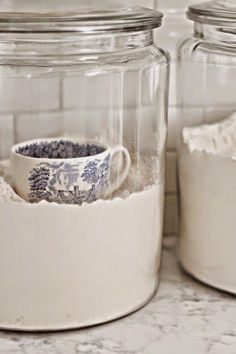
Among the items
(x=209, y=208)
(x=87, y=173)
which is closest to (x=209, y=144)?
(x=209, y=208)

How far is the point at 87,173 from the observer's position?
801 mm

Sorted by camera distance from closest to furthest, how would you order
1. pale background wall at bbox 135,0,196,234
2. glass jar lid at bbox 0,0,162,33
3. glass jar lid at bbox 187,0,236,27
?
glass jar lid at bbox 0,0,162,33 → glass jar lid at bbox 187,0,236,27 → pale background wall at bbox 135,0,196,234

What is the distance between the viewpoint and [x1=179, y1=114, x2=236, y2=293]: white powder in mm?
862

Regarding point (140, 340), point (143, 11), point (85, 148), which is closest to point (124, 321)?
point (140, 340)

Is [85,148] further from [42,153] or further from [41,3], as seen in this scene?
[41,3]

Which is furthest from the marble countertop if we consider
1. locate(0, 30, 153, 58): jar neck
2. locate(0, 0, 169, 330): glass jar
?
locate(0, 30, 153, 58): jar neck

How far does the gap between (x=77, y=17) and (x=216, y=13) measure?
0.18 m

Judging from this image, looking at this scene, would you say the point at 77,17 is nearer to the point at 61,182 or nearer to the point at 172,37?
the point at 61,182

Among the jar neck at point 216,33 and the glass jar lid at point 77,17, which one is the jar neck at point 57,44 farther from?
the jar neck at point 216,33

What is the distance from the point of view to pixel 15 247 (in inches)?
30.2

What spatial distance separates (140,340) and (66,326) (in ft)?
0.25

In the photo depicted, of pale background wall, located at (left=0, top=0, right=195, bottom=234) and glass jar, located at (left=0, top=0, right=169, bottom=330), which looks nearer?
glass jar, located at (left=0, top=0, right=169, bottom=330)

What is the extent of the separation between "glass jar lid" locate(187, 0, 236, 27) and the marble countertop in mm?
304

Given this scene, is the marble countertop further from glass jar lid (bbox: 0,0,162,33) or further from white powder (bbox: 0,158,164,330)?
glass jar lid (bbox: 0,0,162,33)
